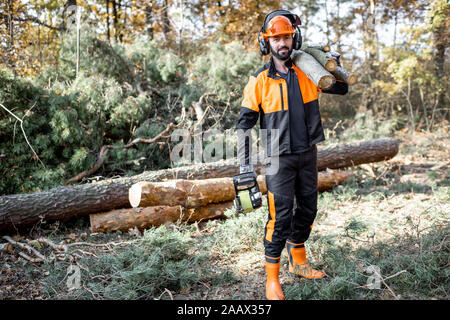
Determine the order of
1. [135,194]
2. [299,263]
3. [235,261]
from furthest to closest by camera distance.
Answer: [135,194] < [235,261] < [299,263]

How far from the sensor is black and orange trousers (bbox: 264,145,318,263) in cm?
292

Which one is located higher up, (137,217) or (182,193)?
(182,193)

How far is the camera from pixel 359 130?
10414 mm

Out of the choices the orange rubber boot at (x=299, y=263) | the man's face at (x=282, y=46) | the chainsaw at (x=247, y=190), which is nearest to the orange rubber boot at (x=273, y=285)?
the orange rubber boot at (x=299, y=263)

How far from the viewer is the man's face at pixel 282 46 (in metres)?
2.89

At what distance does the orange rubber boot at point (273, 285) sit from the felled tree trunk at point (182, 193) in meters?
2.31

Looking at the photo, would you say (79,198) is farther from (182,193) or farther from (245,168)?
(245,168)

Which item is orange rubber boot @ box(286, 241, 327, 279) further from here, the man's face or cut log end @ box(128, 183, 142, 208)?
cut log end @ box(128, 183, 142, 208)

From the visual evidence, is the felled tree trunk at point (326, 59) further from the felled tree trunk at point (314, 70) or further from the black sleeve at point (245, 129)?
the black sleeve at point (245, 129)

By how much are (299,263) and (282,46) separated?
218cm

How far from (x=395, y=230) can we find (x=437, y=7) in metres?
5.97

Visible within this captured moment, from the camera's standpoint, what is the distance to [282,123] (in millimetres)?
2898

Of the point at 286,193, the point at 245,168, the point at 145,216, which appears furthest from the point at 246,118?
the point at 145,216

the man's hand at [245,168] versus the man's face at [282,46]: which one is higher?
the man's face at [282,46]
